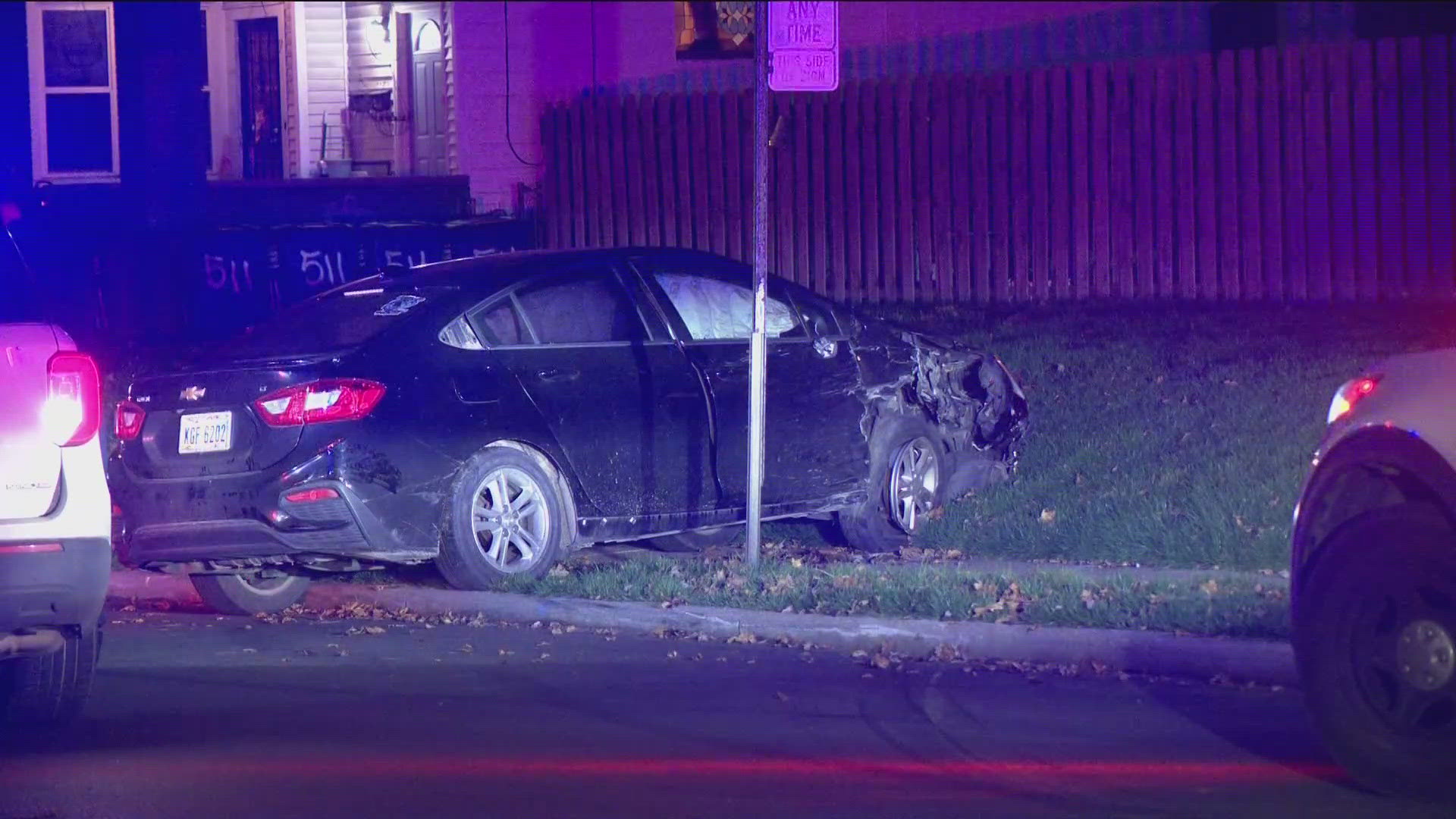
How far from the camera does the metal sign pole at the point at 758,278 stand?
920 centimetres

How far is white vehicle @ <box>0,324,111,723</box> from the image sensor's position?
614 centimetres

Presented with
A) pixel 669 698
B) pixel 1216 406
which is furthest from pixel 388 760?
pixel 1216 406

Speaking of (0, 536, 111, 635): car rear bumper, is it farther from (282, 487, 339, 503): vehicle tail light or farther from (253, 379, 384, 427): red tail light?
(253, 379, 384, 427): red tail light

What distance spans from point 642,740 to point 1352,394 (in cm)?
260

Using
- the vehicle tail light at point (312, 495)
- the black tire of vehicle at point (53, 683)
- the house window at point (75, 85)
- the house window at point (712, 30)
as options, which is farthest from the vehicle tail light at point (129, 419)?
the house window at point (712, 30)

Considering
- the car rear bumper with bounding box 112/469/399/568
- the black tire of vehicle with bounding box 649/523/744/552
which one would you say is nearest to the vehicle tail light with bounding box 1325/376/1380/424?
the car rear bumper with bounding box 112/469/399/568

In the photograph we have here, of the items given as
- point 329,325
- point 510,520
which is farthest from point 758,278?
point 329,325

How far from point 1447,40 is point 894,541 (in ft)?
22.4

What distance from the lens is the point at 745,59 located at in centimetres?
2086

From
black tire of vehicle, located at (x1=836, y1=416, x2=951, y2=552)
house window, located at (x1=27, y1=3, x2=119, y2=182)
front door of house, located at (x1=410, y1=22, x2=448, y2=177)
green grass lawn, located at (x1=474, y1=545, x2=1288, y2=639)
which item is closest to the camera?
green grass lawn, located at (x1=474, y1=545, x2=1288, y2=639)

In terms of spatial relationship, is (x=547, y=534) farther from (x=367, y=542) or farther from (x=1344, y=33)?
(x=1344, y=33)

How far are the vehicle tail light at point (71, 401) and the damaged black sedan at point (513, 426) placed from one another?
1.91 metres

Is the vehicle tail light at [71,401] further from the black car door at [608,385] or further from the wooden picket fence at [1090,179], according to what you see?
the wooden picket fence at [1090,179]

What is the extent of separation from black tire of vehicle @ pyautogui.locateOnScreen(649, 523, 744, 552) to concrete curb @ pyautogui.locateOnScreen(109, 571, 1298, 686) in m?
1.78
